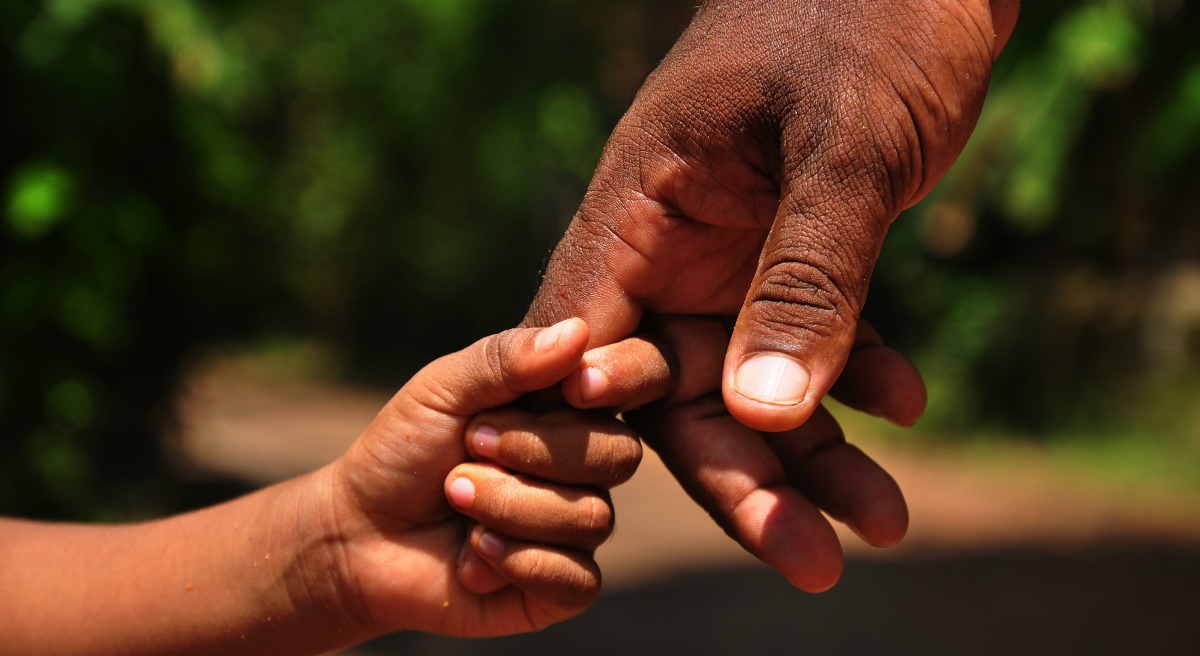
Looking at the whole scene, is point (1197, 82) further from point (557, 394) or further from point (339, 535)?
point (339, 535)

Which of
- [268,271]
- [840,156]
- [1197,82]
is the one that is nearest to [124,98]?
[268,271]

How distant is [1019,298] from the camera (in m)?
9.05

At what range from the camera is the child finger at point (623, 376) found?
1802 millimetres

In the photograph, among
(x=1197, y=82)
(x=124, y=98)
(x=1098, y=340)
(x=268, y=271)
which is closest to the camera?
(x=1197, y=82)

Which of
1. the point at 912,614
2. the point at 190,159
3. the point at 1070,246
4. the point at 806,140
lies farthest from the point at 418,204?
the point at 806,140

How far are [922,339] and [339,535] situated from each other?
920 cm

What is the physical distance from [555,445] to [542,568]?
0.81 ft

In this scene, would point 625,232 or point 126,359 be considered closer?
point 625,232

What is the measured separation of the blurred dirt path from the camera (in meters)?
6.79

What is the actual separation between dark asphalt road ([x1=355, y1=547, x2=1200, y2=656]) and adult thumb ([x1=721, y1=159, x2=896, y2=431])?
4.03m

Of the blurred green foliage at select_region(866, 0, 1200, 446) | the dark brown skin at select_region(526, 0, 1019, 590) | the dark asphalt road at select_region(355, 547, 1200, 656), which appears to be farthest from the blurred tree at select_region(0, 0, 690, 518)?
the blurred green foliage at select_region(866, 0, 1200, 446)

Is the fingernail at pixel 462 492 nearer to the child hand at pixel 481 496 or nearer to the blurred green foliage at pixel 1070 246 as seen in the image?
the child hand at pixel 481 496

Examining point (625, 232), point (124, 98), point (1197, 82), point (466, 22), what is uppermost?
point (466, 22)

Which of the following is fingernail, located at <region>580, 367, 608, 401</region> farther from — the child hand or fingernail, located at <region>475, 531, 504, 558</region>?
fingernail, located at <region>475, 531, 504, 558</region>
